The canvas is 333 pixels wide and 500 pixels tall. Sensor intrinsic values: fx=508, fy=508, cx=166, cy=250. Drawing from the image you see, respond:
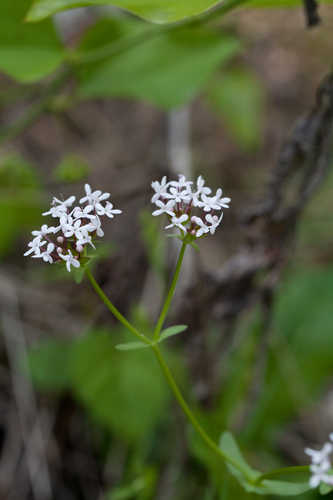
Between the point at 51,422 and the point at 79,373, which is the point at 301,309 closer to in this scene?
the point at 79,373

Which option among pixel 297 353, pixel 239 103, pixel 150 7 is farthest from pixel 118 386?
pixel 239 103

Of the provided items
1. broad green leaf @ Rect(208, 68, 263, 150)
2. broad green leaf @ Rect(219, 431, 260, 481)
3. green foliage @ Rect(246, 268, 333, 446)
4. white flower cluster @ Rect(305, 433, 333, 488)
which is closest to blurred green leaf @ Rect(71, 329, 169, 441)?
green foliage @ Rect(246, 268, 333, 446)

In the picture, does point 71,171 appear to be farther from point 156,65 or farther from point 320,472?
point 320,472

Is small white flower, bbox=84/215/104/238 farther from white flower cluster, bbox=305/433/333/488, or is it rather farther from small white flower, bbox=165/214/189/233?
white flower cluster, bbox=305/433/333/488

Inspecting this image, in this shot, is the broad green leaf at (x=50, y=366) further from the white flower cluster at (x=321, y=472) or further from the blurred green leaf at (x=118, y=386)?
the white flower cluster at (x=321, y=472)

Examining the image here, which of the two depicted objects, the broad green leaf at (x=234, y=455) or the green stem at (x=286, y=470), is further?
the broad green leaf at (x=234, y=455)

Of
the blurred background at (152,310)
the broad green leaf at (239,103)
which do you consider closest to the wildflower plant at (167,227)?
the blurred background at (152,310)

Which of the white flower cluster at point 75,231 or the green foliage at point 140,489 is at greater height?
the white flower cluster at point 75,231
